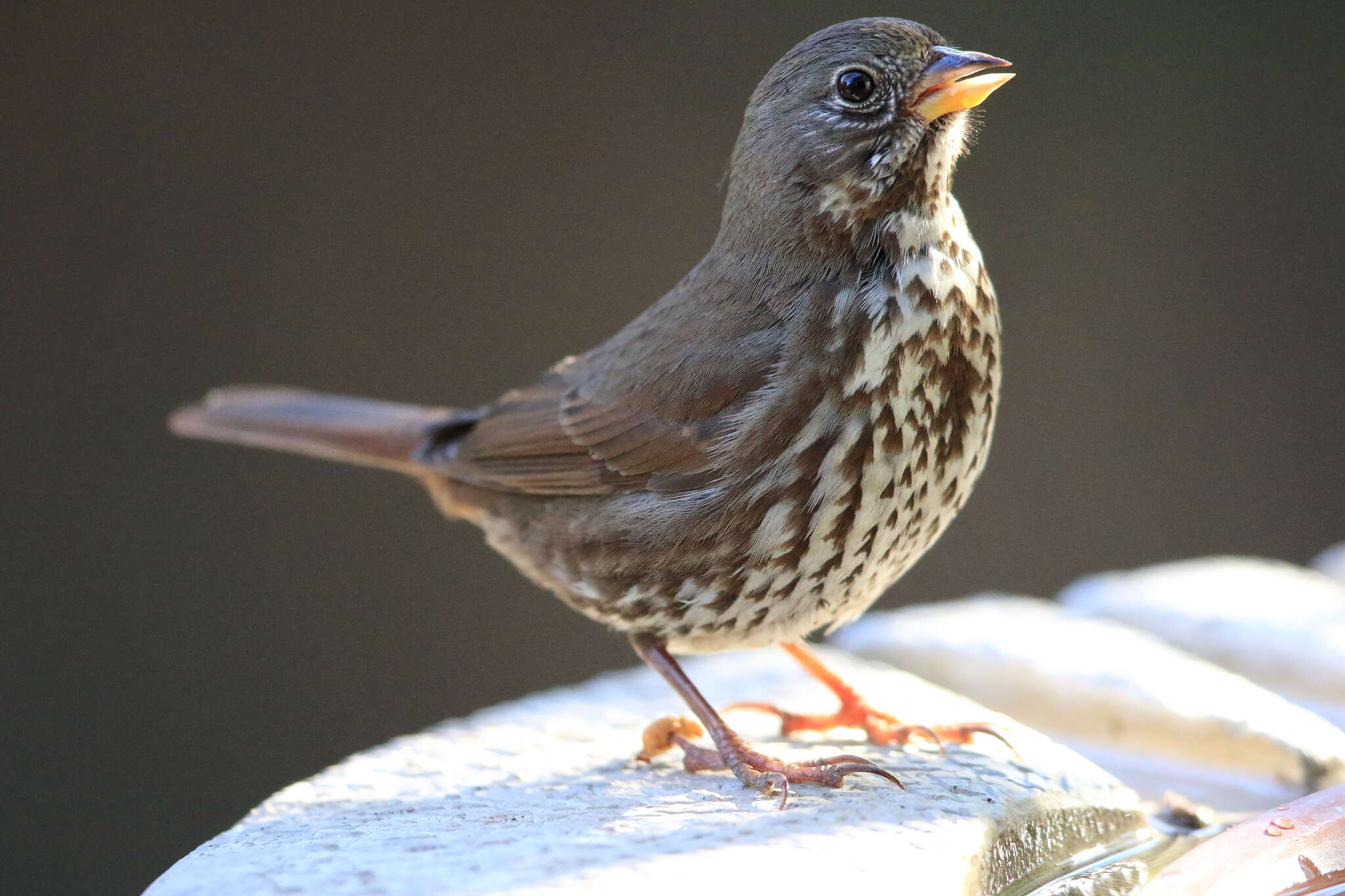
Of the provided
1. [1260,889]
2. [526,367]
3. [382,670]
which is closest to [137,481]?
[382,670]

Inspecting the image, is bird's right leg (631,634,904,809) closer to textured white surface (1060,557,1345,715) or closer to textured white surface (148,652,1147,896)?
textured white surface (148,652,1147,896)

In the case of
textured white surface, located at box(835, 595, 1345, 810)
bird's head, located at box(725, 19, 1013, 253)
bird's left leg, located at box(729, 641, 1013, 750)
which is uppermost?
bird's head, located at box(725, 19, 1013, 253)

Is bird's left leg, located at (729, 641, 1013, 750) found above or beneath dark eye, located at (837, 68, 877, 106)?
beneath

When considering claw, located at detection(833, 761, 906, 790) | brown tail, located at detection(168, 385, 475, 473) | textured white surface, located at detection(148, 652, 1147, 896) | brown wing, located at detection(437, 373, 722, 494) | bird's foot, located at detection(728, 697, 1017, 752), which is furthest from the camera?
brown tail, located at detection(168, 385, 475, 473)

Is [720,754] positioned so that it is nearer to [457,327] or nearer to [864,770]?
[864,770]

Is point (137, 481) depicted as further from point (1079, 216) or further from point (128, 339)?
point (1079, 216)

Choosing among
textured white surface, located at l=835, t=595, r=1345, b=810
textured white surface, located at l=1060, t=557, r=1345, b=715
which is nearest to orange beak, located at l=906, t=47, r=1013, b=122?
textured white surface, located at l=835, t=595, r=1345, b=810

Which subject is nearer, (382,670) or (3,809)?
(3,809)
